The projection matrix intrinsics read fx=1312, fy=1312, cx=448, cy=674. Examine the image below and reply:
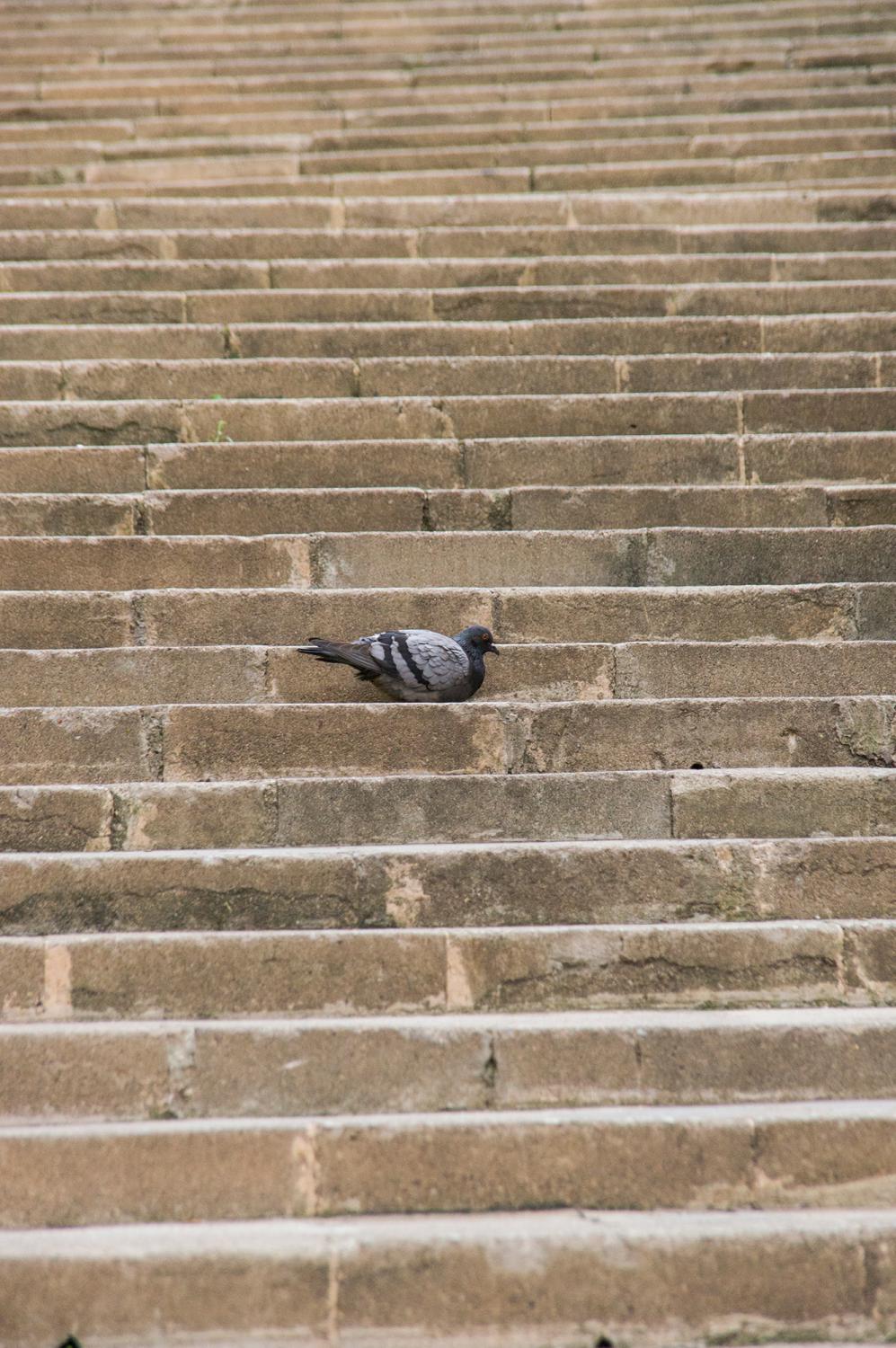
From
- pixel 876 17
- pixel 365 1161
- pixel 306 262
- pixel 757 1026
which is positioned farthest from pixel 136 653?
pixel 876 17

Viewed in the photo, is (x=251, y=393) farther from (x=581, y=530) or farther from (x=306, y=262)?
(x=581, y=530)

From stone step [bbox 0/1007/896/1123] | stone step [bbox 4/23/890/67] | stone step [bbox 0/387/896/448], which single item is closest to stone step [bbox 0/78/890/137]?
stone step [bbox 4/23/890/67]

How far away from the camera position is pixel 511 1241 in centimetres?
275

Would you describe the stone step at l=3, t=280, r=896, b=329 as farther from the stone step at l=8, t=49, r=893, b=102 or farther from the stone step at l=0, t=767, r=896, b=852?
the stone step at l=0, t=767, r=896, b=852

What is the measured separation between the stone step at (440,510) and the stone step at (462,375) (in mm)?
944

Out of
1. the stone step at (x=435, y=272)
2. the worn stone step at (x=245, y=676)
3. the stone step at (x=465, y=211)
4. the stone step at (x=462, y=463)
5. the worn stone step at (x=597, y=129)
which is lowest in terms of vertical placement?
the worn stone step at (x=245, y=676)

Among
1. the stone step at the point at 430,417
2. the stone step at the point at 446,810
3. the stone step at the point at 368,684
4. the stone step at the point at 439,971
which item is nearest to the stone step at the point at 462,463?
the stone step at the point at 430,417

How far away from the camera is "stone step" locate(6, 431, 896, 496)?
5605 mm

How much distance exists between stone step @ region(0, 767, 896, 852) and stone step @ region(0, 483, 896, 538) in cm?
167

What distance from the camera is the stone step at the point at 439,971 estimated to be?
3391 mm

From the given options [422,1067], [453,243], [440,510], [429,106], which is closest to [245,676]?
[440,510]

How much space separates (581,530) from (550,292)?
1.96m

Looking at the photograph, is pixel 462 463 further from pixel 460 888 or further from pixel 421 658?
pixel 460 888

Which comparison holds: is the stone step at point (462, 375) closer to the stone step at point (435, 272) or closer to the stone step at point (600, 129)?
the stone step at point (435, 272)
